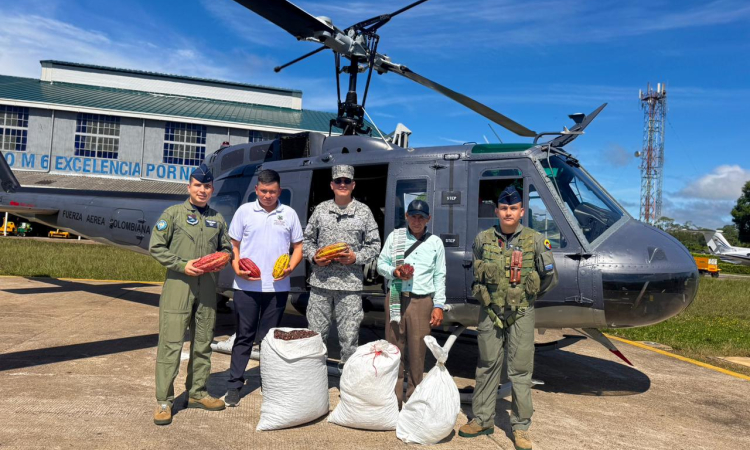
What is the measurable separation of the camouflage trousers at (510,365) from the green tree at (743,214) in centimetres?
7506

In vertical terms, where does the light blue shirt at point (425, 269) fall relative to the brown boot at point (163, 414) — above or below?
above

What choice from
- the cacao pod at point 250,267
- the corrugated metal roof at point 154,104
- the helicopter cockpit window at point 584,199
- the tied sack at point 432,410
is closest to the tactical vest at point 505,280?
the tied sack at point 432,410

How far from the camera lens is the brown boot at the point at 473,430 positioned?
418 cm

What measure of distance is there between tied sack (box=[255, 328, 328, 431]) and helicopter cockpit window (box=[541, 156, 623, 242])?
2.82 m

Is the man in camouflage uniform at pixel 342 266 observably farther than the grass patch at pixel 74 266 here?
No

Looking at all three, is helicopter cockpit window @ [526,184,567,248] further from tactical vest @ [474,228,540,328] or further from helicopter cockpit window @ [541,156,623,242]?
tactical vest @ [474,228,540,328]

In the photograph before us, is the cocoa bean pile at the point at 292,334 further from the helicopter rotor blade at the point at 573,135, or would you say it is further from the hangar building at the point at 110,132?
the hangar building at the point at 110,132

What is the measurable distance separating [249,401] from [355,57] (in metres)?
4.22

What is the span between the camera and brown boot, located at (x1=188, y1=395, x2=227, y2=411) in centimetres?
445

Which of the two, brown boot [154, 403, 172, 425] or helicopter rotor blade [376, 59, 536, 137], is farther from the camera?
helicopter rotor blade [376, 59, 536, 137]

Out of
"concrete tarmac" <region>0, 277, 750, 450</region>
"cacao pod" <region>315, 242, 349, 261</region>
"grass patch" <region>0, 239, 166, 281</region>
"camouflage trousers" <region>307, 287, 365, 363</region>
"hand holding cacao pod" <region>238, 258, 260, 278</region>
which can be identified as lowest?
"concrete tarmac" <region>0, 277, 750, 450</region>

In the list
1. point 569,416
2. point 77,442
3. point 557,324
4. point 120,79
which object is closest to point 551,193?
point 557,324

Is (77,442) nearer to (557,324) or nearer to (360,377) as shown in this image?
(360,377)

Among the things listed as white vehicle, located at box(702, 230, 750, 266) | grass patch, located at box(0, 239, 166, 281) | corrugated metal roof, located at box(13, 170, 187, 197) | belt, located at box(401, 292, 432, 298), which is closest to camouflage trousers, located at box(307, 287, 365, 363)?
belt, located at box(401, 292, 432, 298)
